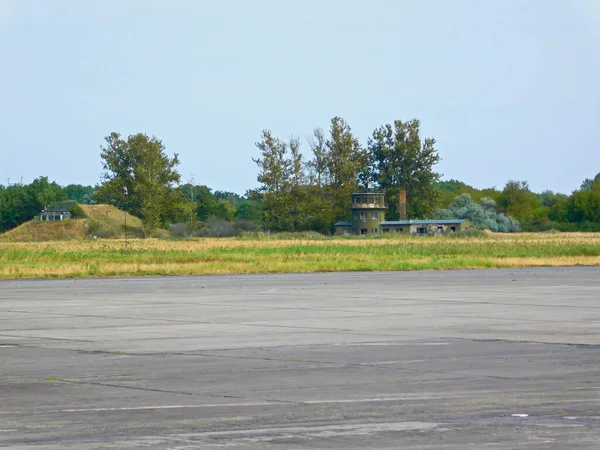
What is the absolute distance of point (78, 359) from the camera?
49.5 feet

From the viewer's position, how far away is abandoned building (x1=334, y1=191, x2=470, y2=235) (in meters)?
140

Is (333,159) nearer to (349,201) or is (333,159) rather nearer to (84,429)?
(349,201)

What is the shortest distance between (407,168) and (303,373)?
459 ft

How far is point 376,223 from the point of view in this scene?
141 meters

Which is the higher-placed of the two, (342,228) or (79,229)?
(79,229)

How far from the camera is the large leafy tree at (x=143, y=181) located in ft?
457

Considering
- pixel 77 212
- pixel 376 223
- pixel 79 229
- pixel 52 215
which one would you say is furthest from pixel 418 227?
pixel 52 215

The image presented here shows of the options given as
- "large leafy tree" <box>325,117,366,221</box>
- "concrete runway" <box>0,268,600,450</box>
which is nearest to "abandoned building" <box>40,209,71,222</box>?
"large leafy tree" <box>325,117,366,221</box>

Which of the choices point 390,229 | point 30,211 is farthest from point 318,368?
point 30,211

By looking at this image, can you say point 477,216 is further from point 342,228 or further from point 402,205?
point 342,228

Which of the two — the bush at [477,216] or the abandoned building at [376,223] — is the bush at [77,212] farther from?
the bush at [477,216]

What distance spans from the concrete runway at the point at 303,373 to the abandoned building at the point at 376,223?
366 ft

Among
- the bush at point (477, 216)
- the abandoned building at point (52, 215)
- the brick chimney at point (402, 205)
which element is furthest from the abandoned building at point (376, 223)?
the abandoned building at point (52, 215)

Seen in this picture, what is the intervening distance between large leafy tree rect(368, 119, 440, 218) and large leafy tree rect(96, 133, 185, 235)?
99.8 ft
